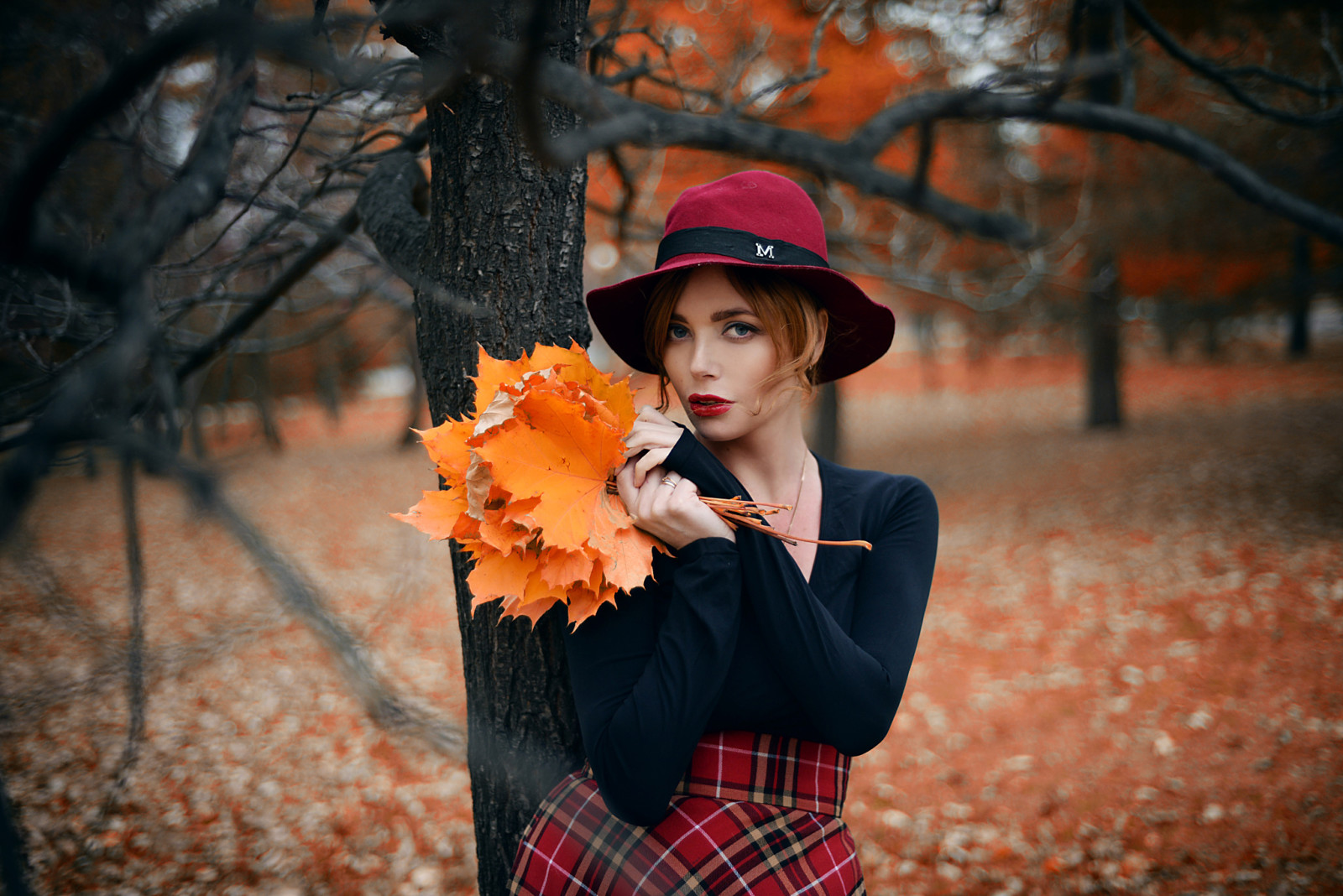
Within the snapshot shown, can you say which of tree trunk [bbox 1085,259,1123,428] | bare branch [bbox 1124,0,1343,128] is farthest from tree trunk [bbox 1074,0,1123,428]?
bare branch [bbox 1124,0,1343,128]

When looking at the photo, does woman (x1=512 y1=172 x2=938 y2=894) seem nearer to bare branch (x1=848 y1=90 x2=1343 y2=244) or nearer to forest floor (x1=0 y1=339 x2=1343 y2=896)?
forest floor (x1=0 y1=339 x2=1343 y2=896)

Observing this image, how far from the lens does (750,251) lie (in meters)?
1.47

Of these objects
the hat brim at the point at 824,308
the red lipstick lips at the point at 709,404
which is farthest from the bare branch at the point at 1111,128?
the red lipstick lips at the point at 709,404

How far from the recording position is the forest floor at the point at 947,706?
3219 millimetres

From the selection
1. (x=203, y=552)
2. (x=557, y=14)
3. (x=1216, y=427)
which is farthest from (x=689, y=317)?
→ (x=1216, y=427)

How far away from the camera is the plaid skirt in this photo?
4.44 feet

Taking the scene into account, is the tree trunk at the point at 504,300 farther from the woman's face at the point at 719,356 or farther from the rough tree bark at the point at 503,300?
the woman's face at the point at 719,356

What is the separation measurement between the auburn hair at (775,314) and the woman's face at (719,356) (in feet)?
0.05

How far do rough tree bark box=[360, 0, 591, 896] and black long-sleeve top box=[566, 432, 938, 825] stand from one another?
0.87ft

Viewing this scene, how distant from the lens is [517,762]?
1.65 meters

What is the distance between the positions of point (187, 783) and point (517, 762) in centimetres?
354

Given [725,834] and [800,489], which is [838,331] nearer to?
[800,489]

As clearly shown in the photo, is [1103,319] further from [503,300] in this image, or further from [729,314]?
[503,300]

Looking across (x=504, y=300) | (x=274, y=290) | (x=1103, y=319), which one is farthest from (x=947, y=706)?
(x=1103, y=319)
